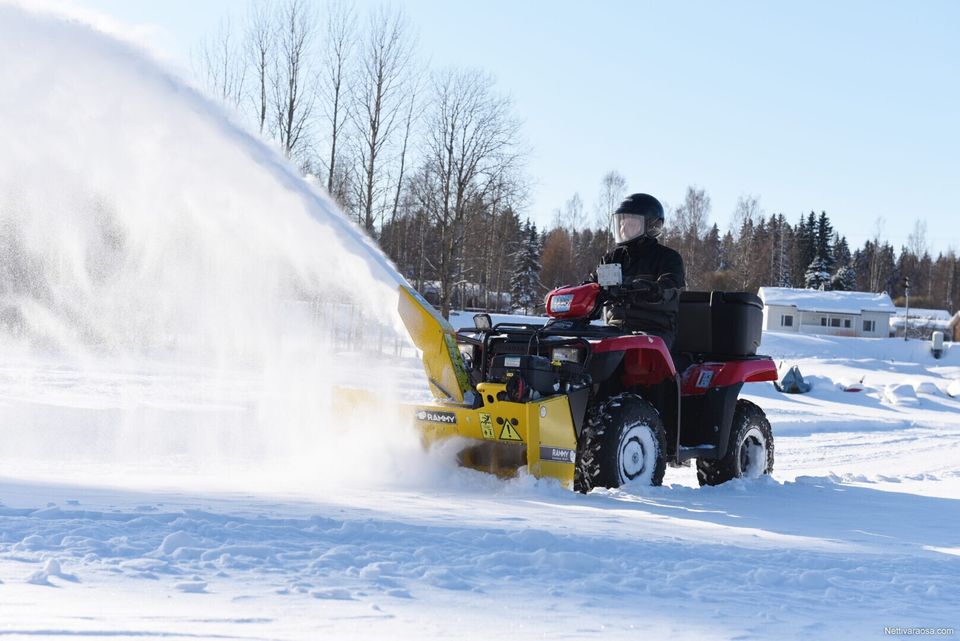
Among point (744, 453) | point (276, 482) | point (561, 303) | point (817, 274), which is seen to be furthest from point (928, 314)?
point (276, 482)

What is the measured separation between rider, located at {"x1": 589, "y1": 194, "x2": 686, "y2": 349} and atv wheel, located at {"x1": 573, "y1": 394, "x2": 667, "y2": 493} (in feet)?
2.47

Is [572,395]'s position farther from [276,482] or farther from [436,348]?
[276,482]

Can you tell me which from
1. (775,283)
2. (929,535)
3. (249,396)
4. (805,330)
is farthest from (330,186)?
(775,283)

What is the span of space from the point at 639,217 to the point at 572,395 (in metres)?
1.90

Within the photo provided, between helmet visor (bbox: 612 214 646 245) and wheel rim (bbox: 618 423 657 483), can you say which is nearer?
wheel rim (bbox: 618 423 657 483)

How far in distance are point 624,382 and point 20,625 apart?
200 inches

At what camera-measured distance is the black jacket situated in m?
7.45

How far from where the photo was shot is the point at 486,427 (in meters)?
6.62

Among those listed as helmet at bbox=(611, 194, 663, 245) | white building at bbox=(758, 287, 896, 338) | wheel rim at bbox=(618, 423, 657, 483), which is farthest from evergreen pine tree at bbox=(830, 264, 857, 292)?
wheel rim at bbox=(618, 423, 657, 483)

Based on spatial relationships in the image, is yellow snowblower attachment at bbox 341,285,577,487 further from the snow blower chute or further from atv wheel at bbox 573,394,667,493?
atv wheel at bbox 573,394,667,493

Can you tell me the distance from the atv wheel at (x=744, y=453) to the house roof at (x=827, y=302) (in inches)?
2225

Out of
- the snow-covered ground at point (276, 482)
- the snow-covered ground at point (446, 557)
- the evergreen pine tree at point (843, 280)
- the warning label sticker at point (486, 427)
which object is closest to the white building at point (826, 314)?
the evergreen pine tree at point (843, 280)

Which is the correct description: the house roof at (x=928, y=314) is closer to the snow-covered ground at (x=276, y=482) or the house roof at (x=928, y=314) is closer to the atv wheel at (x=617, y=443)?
the snow-covered ground at (x=276, y=482)
